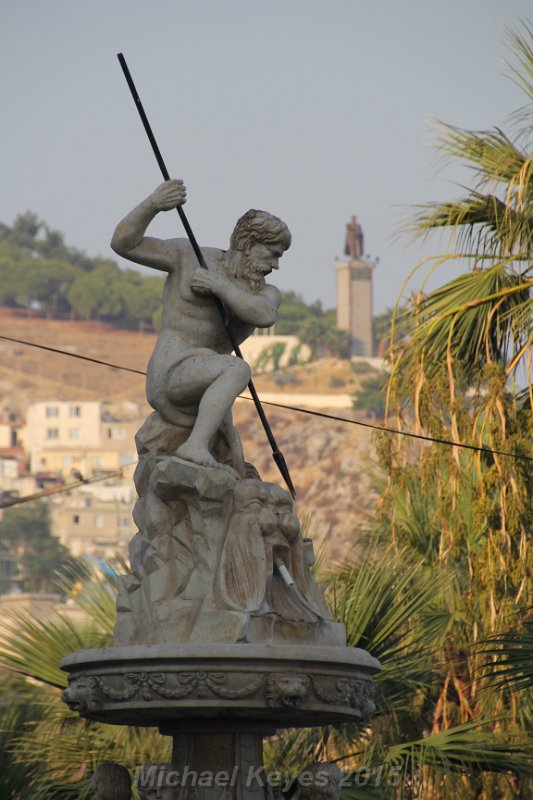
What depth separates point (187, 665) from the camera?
8.08 metres

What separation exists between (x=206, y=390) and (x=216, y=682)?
5.19 feet

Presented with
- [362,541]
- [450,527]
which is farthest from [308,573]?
[362,541]

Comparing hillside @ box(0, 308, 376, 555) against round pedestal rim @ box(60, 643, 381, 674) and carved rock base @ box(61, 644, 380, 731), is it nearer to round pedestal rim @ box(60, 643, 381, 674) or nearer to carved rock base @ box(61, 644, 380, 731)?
carved rock base @ box(61, 644, 380, 731)

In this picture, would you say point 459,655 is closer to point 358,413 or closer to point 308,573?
point 308,573

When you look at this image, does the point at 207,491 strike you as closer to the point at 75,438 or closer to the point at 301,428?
the point at 301,428

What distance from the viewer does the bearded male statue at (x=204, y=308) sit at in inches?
352

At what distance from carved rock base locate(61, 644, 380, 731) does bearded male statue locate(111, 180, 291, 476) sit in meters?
1.20

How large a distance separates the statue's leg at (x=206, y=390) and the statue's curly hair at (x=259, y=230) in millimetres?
620

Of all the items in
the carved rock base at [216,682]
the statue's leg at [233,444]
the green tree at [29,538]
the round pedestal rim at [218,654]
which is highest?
the green tree at [29,538]

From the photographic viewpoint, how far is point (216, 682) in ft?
26.4

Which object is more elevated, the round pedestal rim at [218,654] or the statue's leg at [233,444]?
the statue's leg at [233,444]

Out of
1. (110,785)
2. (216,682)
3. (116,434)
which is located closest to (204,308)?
(216,682)

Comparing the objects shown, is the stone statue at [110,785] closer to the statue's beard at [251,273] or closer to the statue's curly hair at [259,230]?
the statue's beard at [251,273]

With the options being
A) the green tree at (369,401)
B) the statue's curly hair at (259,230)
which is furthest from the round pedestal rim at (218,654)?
the green tree at (369,401)
